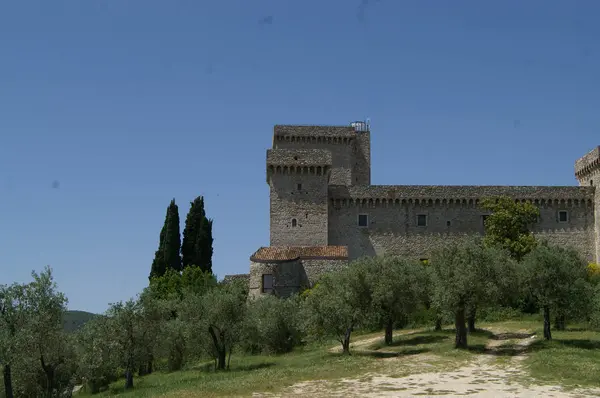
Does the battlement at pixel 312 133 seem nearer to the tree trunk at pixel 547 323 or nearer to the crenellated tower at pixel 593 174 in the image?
the crenellated tower at pixel 593 174

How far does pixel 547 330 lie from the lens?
3384cm

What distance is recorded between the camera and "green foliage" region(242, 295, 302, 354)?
129 ft

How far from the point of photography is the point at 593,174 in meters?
56.1

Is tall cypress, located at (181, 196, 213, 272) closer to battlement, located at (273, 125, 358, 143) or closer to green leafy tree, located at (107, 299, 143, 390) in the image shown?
battlement, located at (273, 125, 358, 143)

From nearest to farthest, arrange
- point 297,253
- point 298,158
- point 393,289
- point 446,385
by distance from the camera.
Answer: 1. point 446,385
2. point 393,289
3. point 297,253
4. point 298,158

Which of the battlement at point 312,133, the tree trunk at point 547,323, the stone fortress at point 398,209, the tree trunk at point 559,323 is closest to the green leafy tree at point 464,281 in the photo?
the tree trunk at point 547,323

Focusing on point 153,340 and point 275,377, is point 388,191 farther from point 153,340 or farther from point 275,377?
point 275,377

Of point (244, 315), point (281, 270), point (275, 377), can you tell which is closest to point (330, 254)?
point (281, 270)

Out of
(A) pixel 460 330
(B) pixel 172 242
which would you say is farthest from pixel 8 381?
(B) pixel 172 242

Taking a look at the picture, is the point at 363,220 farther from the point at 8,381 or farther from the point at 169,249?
the point at 8,381

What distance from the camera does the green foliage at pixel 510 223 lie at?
170ft

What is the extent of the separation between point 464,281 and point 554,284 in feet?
15.0

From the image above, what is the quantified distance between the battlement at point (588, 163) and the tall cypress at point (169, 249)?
32.4m

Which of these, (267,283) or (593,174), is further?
(593,174)
